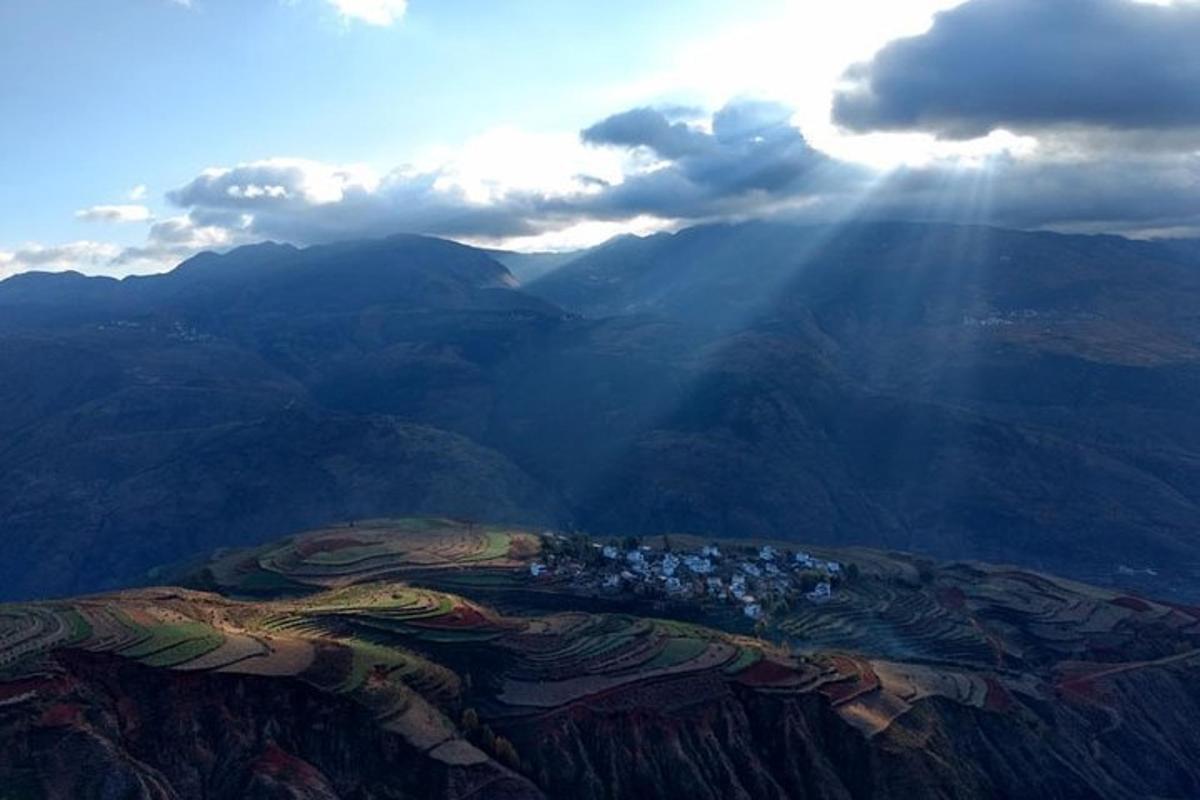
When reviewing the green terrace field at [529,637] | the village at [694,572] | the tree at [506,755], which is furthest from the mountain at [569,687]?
the village at [694,572]

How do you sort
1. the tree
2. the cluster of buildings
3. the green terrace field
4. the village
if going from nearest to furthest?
the green terrace field, the tree, the village, the cluster of buildings

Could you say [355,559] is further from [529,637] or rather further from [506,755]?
[506,755]

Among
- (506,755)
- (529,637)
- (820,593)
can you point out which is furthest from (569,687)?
(820,593)

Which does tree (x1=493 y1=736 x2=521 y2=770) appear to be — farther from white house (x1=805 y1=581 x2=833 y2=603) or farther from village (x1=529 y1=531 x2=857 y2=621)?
white house (x1=805 y1=581 x2=833 y2=603)

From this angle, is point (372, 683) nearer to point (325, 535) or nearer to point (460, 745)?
point (460, 745)

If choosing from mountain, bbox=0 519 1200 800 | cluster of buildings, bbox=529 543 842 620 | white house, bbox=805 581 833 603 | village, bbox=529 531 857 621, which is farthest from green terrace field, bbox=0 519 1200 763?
cluster of buildings, bbox=529 543 842 620

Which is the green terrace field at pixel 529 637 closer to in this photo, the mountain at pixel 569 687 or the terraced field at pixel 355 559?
the mountain at pixel 569 687
